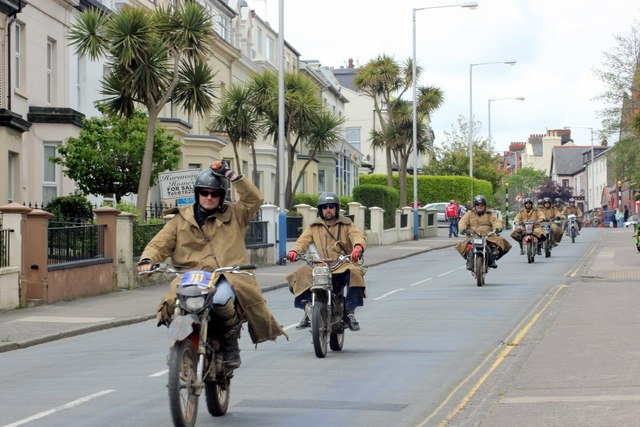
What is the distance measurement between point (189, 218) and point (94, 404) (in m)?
1.98

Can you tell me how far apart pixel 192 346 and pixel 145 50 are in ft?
67.6

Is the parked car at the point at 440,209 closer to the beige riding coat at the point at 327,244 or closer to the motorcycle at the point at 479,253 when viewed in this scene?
the motorcycle at the point at 479,253

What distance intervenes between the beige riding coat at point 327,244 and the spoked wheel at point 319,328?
1.89ft

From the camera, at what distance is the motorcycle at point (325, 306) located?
12156 millimetres

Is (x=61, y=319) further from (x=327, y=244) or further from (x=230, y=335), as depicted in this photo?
(x=230, y=335)

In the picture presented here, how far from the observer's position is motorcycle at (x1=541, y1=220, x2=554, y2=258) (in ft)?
111

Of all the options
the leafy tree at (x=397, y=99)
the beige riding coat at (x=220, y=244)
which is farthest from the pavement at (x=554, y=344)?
the leafy tree at (x=397, y=99)

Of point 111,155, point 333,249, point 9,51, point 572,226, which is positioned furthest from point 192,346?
point 572,226

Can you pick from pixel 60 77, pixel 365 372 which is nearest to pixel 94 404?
pixel 365 372

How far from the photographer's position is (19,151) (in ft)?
92.2

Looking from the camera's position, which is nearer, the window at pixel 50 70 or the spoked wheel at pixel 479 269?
the spoked wheel at pixel 479 269

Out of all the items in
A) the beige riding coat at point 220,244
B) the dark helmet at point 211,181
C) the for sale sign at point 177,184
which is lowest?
the beige riding coat at point 220,244

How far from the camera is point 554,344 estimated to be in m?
13.1

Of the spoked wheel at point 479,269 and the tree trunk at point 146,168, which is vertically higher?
the tree trunk at point 146,168
